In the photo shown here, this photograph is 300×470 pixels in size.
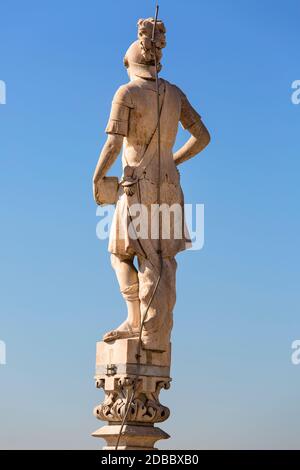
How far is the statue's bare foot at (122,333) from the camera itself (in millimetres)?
23688

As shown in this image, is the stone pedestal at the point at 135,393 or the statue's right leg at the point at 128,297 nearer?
the stone pedestal at the point at 135,393

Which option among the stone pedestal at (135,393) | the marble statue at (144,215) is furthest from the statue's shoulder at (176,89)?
the stone pedestal at (135,393)

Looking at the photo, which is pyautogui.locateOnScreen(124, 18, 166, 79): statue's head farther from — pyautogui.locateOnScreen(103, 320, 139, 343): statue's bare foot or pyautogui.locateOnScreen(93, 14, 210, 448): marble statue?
pyautogui.locateOnScreen(103, 320, 139, 343): statue's bare foot

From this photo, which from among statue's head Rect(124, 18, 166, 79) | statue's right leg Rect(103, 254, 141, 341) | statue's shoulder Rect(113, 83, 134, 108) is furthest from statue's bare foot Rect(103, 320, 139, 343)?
statue's head Rect(124, 18, 166, 79)

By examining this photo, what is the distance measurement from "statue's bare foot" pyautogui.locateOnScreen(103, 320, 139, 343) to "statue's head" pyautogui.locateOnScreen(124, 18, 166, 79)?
384 cm

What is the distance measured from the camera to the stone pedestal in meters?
23.4

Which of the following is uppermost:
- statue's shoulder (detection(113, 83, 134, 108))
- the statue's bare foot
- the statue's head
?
the statue's head

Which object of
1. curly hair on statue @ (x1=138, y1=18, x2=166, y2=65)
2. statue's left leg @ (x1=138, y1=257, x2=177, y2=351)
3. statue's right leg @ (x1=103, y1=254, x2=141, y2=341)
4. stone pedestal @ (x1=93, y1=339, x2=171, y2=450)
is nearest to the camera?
stone pedestal @ (x1=93, y1=339, x2=171, y2=450)

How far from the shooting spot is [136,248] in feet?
77.9

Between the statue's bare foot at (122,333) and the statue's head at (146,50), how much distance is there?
3840mm

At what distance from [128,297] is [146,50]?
377cm

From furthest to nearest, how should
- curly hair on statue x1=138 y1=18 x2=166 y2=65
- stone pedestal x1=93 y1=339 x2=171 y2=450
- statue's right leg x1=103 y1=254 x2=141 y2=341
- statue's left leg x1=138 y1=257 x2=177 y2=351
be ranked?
1. curly hair on statue x1=138 y1=18 x2=166 y2=65
2. statue's right leg x1=103 y1=254 x2=141 y2=341
3. statue's left leg x1=138 y1=257 x2=177 y2=351
4. stone pedestal x1=93 y1=339 x2=171 y2=450

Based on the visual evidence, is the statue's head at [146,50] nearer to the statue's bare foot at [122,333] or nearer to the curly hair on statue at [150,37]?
the curly hair on statue at [150,37]

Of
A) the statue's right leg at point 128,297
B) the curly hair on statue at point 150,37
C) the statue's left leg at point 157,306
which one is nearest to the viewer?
the statue's left leg at point 157,306
